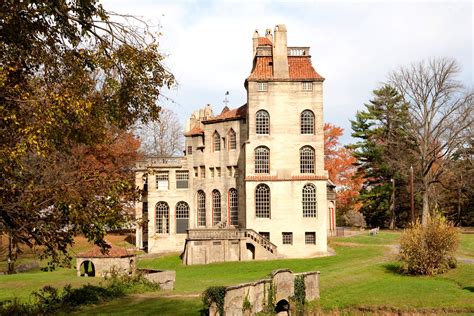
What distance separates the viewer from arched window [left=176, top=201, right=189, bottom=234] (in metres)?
50.2

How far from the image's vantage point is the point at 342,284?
30266 millimetres

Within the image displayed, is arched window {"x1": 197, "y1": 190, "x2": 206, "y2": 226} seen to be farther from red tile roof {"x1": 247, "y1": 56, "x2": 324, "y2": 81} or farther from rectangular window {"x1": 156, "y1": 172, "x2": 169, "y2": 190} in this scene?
red tile roof {"x1": 247, "y1": 56, "x2": 324, "y2": 81}

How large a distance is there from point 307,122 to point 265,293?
22499mm

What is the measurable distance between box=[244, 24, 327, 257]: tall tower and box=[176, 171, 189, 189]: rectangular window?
830 centimetres

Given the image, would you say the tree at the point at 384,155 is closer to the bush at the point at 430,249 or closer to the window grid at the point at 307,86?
the window grid at the point at 307,86

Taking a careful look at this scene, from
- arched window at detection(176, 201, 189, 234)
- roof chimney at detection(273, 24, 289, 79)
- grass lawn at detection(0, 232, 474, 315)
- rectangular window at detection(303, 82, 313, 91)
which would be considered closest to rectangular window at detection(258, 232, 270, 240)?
grass lawn at detection(0, 232, 474, 315)

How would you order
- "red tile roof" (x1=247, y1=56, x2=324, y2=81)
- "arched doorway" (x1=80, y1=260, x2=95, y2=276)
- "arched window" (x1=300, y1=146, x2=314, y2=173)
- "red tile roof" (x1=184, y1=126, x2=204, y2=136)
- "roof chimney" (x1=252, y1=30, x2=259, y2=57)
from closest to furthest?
"arched doorway" (x1=80, y1=260, x2=95, y2=276) < "arched window" (x1=300, y1=146, x2=314, y2=173) < "red tile roof" (x1=247, y1=56, x2=324, y2=81) < "roof chimney" (x1=252, y1=30, x2=259, y2=57) < "red tile roof" (x1=184, y1=126, x2=204, y2=136)

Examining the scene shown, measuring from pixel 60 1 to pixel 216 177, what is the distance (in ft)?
124

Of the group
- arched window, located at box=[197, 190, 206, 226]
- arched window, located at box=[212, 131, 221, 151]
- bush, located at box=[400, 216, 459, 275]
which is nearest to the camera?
bush, located at box=[400, 216, 459, 275]

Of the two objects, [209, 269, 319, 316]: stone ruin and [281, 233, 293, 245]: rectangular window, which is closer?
[209, 269, 319, 316]: stone ruin

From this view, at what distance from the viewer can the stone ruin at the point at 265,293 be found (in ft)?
73.0

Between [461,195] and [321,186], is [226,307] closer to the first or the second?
[321,186]

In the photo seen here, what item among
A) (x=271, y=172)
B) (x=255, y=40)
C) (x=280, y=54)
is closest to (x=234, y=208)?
(x=271, y=172)

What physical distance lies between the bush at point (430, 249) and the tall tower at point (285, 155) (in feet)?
38.9
